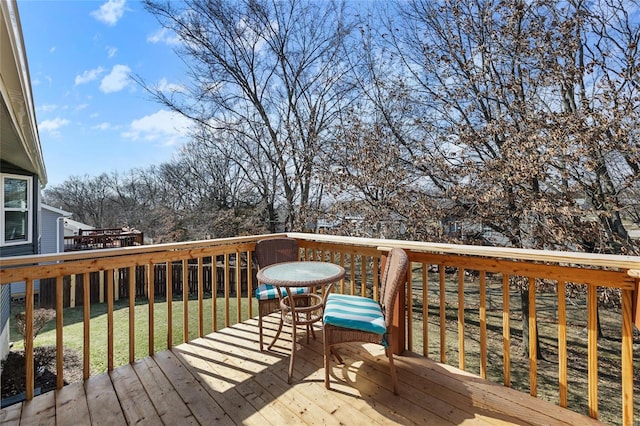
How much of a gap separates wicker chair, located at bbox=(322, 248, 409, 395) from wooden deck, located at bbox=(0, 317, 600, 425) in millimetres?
205

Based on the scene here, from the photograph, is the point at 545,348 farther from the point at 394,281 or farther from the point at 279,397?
the point at 279,397

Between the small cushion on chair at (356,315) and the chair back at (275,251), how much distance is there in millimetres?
1076

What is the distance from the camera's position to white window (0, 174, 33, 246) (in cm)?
630

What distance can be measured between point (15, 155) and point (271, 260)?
5.25 m

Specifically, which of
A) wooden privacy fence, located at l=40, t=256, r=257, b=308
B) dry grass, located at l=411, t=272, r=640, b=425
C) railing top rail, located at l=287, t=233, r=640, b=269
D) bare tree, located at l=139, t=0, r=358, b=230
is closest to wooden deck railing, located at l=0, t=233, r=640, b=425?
railing top rail, located at l=287, t=233, r=640, b=269

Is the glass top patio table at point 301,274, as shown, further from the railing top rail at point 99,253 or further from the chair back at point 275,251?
the railing top rail at point 99,253

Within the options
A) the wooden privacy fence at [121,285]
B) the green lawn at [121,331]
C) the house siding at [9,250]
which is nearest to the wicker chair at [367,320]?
the green lawn at [121,331]

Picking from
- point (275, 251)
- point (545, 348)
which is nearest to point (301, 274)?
point (275, 251)

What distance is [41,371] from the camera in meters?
4.93

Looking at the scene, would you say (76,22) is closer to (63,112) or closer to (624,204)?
(624,204)

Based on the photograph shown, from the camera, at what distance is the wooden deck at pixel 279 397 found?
77.4 inches

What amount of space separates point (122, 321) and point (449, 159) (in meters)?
8.16

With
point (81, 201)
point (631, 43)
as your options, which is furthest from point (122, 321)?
point (81, 201)

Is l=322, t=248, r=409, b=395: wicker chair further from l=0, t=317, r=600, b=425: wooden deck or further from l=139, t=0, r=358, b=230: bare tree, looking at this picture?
l=139, t=0, r=358, b=230: bare tree
